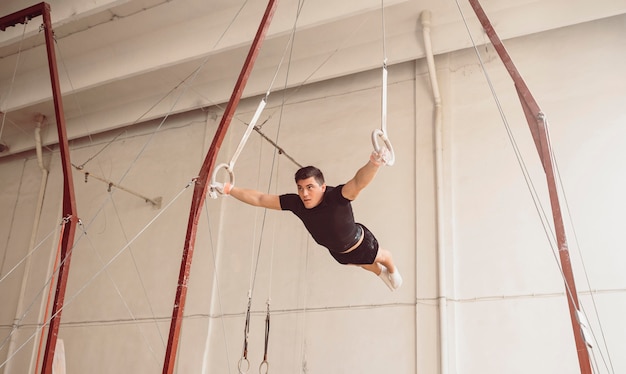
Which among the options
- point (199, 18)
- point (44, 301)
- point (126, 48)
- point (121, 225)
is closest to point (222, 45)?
point (199, 18)

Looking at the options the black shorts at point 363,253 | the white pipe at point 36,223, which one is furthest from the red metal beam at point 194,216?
the white pipe at point 36,223

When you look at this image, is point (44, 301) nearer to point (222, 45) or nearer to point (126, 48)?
point (126, 48)

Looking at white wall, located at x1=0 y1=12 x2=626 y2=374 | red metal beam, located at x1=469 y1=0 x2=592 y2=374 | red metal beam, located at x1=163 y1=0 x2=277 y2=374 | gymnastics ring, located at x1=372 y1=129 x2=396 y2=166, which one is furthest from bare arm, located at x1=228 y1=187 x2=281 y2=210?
white wall, located at x1=0 y1=12 x2=626 y2=374

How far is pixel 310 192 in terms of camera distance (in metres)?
4.83

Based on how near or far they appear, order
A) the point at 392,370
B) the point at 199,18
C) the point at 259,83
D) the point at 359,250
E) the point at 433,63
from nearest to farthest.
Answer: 1. the point at 359,250
2. the point at 392,370
3. the point at 433,63
4. the point at 199,18
5. the point at 259,83

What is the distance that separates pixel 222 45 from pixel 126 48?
1.57m

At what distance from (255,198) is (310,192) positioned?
463mm

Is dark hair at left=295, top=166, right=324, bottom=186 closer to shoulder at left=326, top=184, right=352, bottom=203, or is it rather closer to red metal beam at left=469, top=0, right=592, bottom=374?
shoulder at left=326, top=184, right=352, bottom=203

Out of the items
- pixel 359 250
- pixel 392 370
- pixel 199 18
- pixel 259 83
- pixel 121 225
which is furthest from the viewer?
pixel 121 225

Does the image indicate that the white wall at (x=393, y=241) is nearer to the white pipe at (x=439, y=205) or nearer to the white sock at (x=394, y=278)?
the white pipe at (x=439, y=205)

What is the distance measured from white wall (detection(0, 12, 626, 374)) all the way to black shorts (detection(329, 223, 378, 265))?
1746mm

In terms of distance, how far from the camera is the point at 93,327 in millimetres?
9000

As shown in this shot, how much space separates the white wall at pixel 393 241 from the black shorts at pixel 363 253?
1.75m

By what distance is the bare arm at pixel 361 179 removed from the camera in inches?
173
